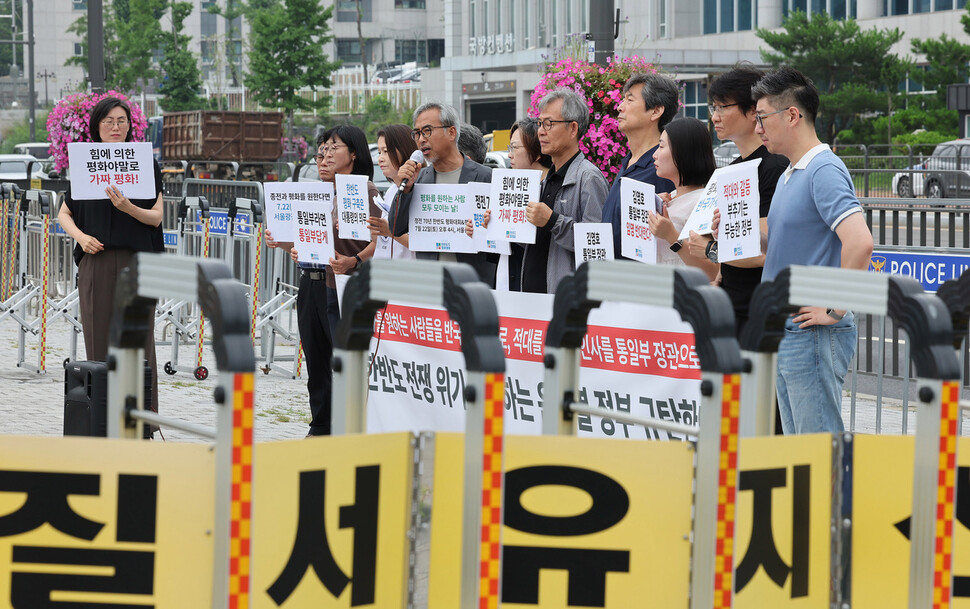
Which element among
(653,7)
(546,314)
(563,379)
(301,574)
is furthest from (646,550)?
(653,7)

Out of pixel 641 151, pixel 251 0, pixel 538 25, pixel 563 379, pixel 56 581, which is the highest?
pixel 251 0

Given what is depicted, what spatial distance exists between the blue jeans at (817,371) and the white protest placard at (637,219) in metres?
1.20

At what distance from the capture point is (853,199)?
4.76m

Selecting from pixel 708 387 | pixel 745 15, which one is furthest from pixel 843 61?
pixel 708 387

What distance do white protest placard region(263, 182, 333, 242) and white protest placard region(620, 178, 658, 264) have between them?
245cm

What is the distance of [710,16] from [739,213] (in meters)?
60.6

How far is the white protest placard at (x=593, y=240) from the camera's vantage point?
6.16m

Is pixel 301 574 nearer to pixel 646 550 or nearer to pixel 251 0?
pixel 646 550

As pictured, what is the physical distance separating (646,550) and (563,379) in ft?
2.14

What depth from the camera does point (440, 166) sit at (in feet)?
24.8

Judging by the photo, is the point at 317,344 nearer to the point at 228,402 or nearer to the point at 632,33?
the point at 228,402

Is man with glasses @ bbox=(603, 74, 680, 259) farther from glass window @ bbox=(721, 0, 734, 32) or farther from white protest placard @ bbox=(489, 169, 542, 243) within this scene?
glass window @ bbox=(721, 0, 734, 32)

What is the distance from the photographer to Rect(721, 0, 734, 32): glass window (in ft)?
203

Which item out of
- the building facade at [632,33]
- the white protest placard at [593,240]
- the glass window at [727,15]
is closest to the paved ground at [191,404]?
the white protest placard at [593,240]
